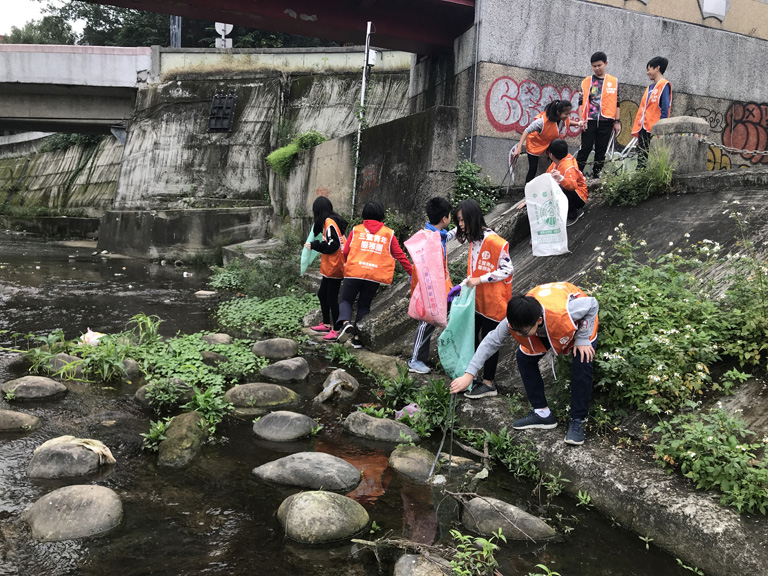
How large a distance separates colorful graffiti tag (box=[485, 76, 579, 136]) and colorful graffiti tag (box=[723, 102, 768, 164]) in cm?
352

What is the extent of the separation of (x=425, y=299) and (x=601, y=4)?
7.86 meters

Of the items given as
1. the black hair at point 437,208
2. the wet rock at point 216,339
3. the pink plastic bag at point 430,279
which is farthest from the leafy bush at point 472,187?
the wet rock at point 216,339

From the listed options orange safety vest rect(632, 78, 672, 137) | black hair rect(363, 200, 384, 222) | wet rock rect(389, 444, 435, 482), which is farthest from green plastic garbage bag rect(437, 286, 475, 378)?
orange safety vest rect(632, 78, 672, 137)

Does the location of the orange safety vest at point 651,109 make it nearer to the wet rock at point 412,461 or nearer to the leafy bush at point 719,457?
the leafy bush at point 719,457

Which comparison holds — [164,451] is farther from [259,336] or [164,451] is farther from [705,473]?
[259,336]

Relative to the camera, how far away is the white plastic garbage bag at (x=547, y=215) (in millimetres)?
6078

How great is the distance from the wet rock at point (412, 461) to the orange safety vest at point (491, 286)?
4.55 feet

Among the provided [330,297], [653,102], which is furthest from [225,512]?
[653,102]

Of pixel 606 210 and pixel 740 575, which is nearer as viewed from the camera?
pixel 740 575

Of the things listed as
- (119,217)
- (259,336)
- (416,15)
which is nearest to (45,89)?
(119,217)

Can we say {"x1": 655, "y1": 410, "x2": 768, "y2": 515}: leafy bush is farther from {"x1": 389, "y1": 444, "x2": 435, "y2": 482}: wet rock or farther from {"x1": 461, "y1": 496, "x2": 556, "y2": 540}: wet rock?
{"x1": 389, "y1": 444, "x2": 435, "y2": 482}: wet rock

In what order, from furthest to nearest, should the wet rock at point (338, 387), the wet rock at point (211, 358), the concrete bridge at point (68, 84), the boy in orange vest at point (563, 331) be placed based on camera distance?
1. the concrete bridge at point (68, 84)
2. the wet rock at point (211, 358)
3. the wet rock at point (338, 387)
4. the boy in orange vest at point (563, 331)

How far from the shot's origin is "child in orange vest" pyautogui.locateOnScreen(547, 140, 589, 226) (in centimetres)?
653

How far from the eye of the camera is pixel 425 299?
17.7 ft
